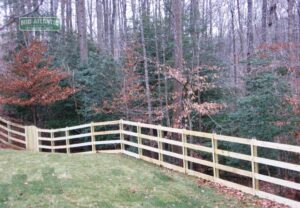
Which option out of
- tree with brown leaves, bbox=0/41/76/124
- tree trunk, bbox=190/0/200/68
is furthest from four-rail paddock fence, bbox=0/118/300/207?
tree trunk, bbox=190/0/200/68

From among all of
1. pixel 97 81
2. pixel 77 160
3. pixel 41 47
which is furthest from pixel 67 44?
pixel 77 160

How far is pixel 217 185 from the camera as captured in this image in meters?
8.66

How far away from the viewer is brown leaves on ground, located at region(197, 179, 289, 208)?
722 cm

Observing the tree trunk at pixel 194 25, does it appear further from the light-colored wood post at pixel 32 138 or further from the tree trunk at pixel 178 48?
the light-colored wood post at pixel 32 138

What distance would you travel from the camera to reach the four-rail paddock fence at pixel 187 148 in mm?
7648

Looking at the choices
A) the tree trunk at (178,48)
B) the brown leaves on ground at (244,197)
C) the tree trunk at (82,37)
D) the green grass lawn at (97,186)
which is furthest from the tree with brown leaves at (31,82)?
the brown leaves on ground at (244,197)

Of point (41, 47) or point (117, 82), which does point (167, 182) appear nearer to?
point (117, 82)

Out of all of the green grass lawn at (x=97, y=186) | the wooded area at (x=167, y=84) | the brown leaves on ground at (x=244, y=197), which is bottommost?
the brown leaves on ground at (x=244, y=197)

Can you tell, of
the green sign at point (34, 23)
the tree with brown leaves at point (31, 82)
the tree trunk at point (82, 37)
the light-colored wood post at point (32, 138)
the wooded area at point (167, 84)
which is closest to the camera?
the wooded area at point (167, 84)

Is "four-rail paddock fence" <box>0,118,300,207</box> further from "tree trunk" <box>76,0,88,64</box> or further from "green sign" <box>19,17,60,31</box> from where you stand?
"tree trunk" <box>76,0,88,64</box>

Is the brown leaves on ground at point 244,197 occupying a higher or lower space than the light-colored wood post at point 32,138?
lower

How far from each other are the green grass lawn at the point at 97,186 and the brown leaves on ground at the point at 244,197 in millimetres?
178

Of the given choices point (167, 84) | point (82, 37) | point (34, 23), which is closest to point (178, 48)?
point (167, 84)

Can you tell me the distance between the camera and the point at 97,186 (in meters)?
8.04
